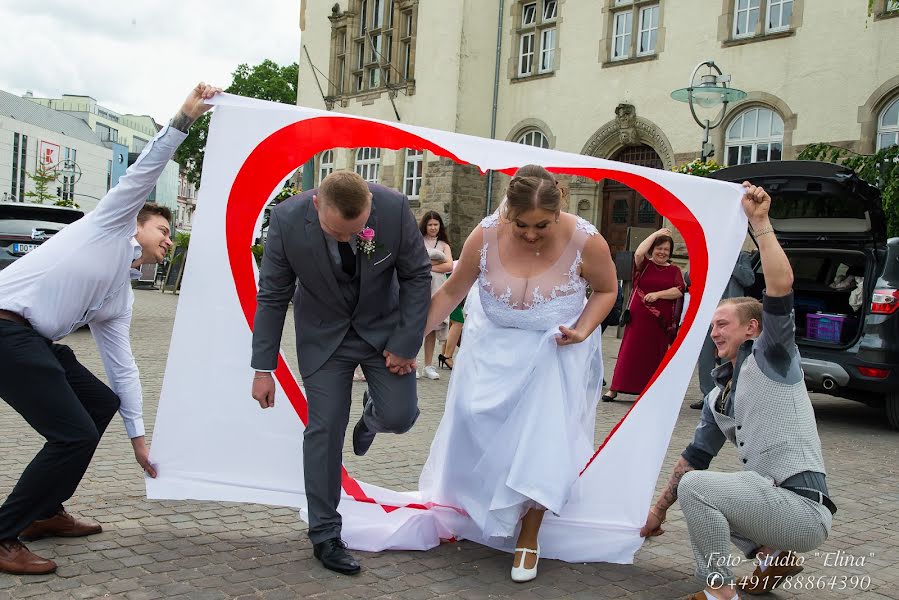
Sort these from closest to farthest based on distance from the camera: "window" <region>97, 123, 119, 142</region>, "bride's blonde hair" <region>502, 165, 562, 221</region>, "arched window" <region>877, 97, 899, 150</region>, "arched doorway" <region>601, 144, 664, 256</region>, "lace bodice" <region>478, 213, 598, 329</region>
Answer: "bride's blonde hair" <region>502, 165, 562, 221</region> < "lace bodice" <region>478, 213, 598, 329</region> < "arched window" <region>877, 97, 899, 150</region> < "arched doorway" <region>601, 144, 664, 256</region> < "window" <region>97, 123, 119, 142</region>

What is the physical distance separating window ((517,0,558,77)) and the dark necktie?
20.4m

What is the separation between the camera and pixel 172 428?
4527 mm

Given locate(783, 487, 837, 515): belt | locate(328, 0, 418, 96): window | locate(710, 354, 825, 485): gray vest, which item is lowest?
locate(783, 487, 837, 515): belt

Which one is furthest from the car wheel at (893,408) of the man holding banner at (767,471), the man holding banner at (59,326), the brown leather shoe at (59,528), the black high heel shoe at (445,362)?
the brown leather shoe at (59,528)

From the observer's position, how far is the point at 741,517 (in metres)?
3.53

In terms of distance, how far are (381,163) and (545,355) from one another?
1000 inches

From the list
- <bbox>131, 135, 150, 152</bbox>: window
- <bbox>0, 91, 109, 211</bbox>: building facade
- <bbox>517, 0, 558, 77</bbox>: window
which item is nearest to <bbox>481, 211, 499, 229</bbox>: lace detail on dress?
<bbox>517, 0, 558, 77</bbox>: window

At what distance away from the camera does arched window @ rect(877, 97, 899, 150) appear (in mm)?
16547

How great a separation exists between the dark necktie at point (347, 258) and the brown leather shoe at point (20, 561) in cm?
179

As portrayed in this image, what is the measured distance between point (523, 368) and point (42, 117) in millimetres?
116028

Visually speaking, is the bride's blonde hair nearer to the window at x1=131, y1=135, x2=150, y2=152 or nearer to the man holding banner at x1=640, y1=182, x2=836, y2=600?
the man holding banner at x1=640, y1=182, x2=836, y2=600

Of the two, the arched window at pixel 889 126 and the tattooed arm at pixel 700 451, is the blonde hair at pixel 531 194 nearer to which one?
the tattooed arm at pixel 700 451

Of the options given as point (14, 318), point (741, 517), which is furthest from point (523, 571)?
point (14, 318)

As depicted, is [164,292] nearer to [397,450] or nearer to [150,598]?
[397,450]
